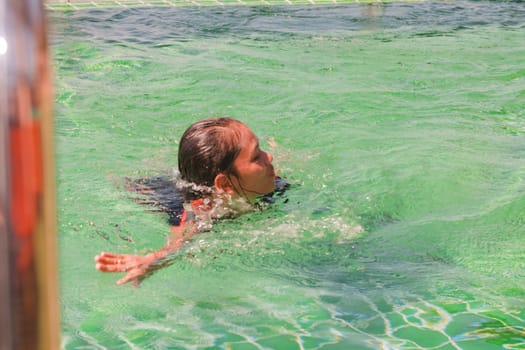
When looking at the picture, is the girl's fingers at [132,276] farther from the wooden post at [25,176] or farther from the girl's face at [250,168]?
the wooden post at [25,176]

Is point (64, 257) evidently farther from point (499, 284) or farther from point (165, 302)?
point (499, 284)

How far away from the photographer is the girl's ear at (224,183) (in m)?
3.67

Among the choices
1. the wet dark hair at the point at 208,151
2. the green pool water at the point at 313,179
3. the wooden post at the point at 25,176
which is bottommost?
the green pool water at the point at 313,179

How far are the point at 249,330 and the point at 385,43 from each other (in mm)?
5171

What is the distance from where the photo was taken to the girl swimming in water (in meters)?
3.66

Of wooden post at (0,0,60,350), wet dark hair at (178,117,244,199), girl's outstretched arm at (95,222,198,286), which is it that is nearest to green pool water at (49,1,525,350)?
girl's outstretched arm at (95,222,198,286)

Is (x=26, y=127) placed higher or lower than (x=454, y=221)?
higher

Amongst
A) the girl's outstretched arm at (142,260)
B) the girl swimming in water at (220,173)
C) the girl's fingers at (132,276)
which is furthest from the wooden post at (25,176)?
the girl swimming in water at (220,173)

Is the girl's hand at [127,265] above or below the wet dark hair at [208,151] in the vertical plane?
below

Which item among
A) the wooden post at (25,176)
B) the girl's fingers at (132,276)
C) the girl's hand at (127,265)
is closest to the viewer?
the wooden post at (25,176)

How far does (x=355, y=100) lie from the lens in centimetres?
567

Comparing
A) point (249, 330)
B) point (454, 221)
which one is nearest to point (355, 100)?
point (454, 221)

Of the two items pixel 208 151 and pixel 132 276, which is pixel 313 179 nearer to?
pixel 208 151

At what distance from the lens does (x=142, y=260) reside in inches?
119
